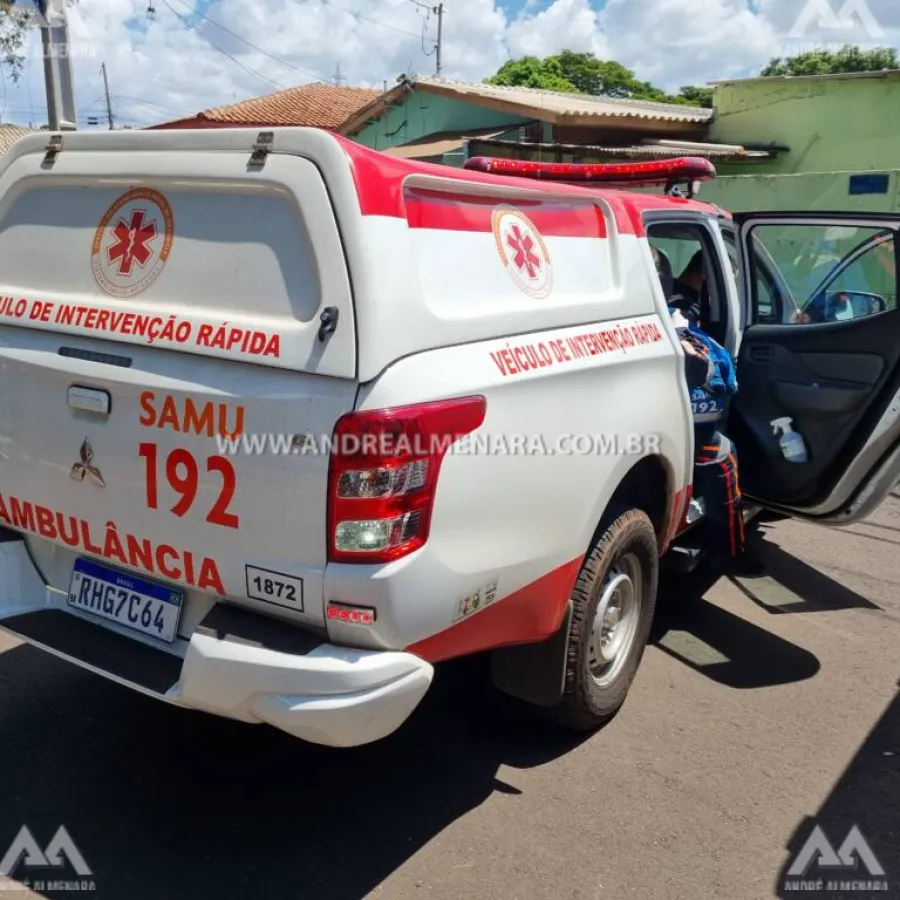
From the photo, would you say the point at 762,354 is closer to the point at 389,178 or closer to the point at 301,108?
the point at 389,178

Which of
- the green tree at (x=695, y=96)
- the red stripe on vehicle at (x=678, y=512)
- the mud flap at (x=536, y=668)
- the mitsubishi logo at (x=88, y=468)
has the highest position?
the green tree at (x=695, y=96)

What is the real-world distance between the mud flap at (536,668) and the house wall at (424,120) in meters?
14.9

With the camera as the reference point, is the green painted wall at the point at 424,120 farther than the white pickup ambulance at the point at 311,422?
Yes

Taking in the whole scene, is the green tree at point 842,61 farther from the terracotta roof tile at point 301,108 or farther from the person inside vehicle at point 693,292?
the person inside vehicle at point 693,292

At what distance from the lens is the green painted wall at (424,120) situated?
1764cm

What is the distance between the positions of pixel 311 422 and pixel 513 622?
0.96 m

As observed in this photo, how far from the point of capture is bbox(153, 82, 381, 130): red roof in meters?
21.8

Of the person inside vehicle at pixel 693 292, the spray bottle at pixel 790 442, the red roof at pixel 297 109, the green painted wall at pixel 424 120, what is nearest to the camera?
the spray bottle at pixel 790 442

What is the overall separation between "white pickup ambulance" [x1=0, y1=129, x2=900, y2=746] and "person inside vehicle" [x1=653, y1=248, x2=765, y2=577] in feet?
2.02

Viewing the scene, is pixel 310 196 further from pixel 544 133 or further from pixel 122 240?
pixel 544 133

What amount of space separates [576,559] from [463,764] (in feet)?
3.02

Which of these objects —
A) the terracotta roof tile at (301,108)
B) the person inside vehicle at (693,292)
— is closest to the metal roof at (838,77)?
the terracotta roof tile at (301,108)

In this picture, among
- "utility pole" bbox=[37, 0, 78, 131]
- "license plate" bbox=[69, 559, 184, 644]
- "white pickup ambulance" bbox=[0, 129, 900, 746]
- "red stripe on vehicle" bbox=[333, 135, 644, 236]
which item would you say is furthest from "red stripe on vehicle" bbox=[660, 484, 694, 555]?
"utility pole" bbox=[37, 0, 78, 131]

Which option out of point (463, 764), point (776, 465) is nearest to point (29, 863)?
point (463, 764)
